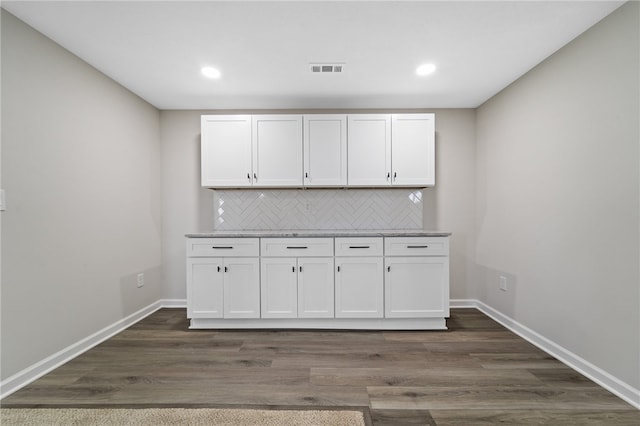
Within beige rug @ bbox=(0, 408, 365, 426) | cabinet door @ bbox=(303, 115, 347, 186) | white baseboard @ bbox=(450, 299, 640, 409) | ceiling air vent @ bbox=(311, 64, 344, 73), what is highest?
ceiling air vent @ bbox=(311, 64, 344, 73)

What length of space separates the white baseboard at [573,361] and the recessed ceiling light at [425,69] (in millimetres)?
2486

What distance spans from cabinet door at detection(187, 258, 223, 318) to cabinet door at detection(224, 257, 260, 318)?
0.07m

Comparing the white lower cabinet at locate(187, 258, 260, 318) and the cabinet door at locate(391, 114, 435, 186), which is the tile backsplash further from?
the white lower cabinet at locate(187, 258, 260, 318)

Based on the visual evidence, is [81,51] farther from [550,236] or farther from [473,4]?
[550,236]

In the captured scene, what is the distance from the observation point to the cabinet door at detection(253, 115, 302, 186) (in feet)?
10.3

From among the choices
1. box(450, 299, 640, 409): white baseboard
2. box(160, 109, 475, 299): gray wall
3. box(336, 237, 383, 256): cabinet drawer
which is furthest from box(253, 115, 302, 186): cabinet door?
box(450, 299, 640, 409): white baseboard

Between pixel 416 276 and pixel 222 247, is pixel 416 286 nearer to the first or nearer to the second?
pixel 416 276

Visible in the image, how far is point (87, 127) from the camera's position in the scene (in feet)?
8.05

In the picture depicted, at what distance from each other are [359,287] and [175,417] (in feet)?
5.79

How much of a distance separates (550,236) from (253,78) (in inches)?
115

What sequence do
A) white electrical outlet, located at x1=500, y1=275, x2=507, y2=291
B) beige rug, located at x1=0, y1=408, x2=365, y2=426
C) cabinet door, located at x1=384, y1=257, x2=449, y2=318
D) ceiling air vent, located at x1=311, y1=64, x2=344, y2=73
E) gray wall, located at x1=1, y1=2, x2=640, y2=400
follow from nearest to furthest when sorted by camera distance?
1. beige rug, located at x1=0, y1=408, x2=365, y2=426
2. gray wall, located at x1=1, y1=2, x2=640, y2=400
3. ceiling air vent, located at x1=311, y1=64, x2=344, y2=73
4. cabinet door, located at x1=384, y1=257, x2=449, y2=318
5. white electrical outlet, located at x1=500, y1=275, x2=507, y2=291

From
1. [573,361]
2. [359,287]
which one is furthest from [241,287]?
[573,361]

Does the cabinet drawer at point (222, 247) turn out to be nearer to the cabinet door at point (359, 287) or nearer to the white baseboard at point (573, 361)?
the cabinet door at point (359, 287)

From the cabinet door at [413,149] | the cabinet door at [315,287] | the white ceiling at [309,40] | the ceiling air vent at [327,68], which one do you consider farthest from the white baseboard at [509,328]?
the ceiling air vent at [327,68]
